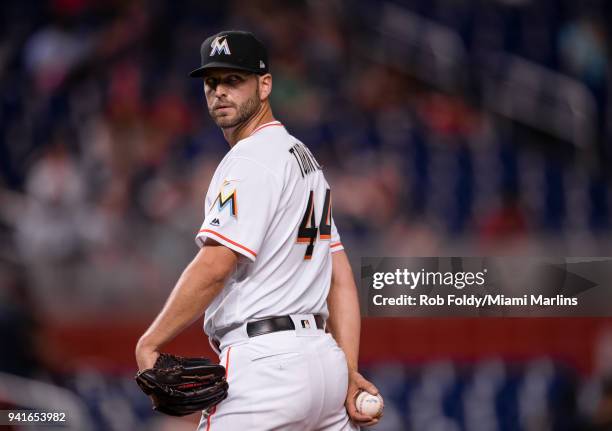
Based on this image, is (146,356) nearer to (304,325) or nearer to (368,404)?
(304,325)

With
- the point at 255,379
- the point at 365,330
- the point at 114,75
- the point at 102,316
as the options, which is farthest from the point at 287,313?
the point at 114,75

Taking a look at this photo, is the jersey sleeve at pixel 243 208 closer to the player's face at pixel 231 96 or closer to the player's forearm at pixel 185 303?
the player's forearm at pixel 185 303

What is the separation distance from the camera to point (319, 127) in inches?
212

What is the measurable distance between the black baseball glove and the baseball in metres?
0.39

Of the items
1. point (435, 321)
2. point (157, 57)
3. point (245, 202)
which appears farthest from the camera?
point (157, 57)

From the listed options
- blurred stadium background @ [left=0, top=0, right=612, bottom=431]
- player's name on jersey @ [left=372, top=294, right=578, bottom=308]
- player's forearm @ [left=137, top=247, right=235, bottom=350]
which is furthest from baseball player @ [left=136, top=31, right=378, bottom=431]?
blurred stadium background @ [left=0, top=0, right=612, bottom=431]

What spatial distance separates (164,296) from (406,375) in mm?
1522

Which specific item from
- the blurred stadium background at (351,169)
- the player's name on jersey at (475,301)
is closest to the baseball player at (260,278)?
the player's name on jersey at (475,301)

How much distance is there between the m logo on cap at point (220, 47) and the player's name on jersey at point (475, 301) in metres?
2.87

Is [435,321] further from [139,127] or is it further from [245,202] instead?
[245,202]

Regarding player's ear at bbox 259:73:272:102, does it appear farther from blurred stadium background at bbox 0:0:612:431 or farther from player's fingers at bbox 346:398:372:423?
blurred stadium background at bbox 0:0:612:431

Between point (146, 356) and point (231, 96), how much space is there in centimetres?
76

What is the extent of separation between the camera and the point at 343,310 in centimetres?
248

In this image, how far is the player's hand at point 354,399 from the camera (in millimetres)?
2283
